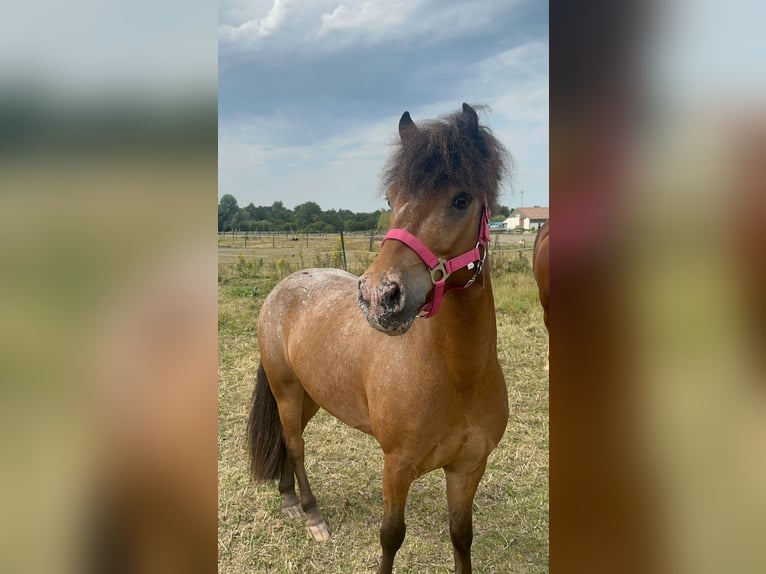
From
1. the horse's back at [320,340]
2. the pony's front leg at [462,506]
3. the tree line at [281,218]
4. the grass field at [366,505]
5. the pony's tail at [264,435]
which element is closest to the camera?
the pony's front leg at [462,506]

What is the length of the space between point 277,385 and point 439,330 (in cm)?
182

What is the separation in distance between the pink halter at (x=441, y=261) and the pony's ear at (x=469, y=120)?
12.0 inches

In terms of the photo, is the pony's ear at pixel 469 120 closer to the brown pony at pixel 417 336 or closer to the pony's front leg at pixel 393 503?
the brown pony at pixel 417 336

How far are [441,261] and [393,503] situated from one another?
4.69ft

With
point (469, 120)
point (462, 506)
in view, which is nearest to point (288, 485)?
point (462, 506)

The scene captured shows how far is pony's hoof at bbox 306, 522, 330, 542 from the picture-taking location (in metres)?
3.34

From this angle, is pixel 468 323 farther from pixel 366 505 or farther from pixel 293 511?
pixel 293 511

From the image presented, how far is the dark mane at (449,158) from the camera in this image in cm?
179

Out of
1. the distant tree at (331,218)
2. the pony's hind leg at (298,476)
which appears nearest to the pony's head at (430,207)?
the pony's hind leg at (298,476)

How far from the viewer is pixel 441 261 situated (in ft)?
5.82
